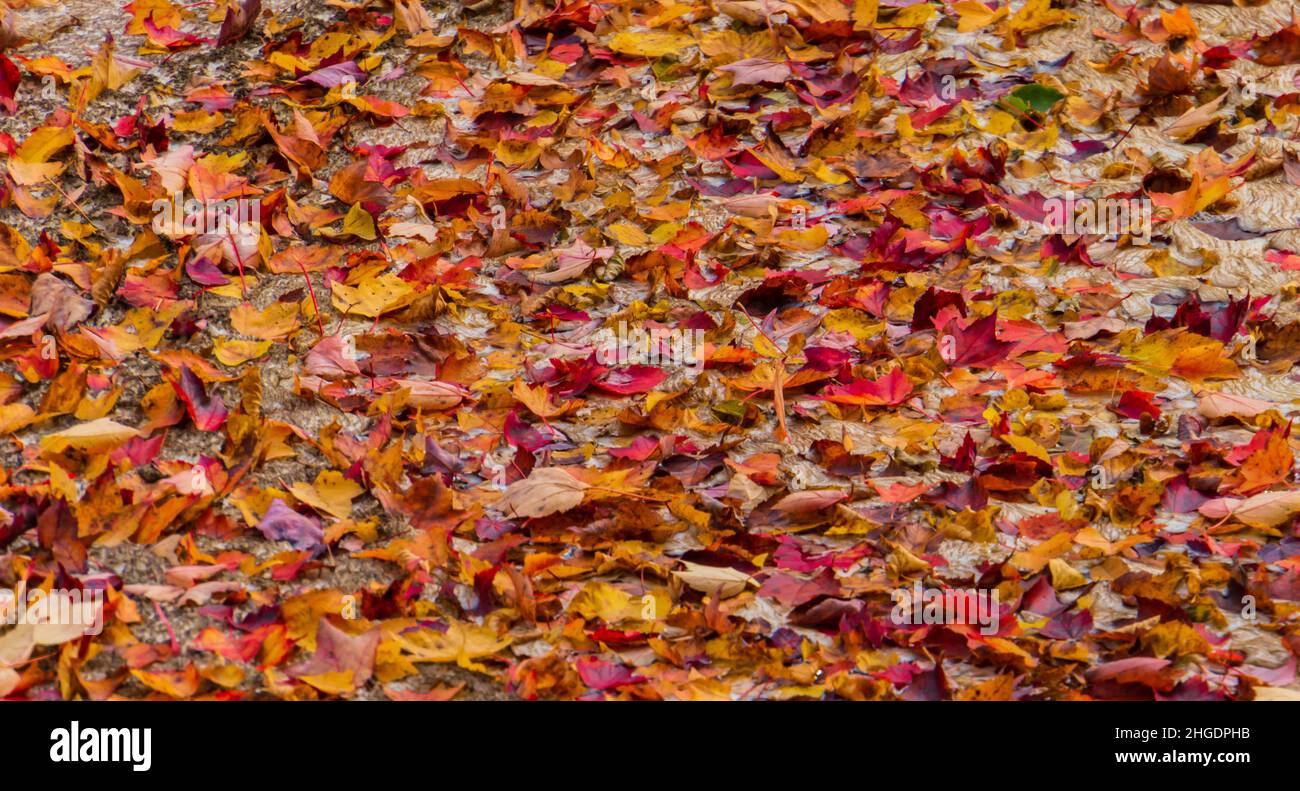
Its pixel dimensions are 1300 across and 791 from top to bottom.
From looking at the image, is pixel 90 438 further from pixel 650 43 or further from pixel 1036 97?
pixel 1036 97

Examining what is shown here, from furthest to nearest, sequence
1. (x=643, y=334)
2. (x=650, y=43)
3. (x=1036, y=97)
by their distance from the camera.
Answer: (x=650, y=43) < (x=1036, y=97) < (x=643, y=334)

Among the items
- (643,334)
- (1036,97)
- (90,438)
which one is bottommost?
(90,438)

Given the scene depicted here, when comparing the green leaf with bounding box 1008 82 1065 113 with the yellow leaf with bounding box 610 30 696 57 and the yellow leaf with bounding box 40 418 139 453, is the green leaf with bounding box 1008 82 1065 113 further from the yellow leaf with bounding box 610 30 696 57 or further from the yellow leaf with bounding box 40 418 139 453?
the yellow leaf with bounding box 40 418 139 453

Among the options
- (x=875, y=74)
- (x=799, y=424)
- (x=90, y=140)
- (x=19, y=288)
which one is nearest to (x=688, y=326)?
(x=799, y=424)

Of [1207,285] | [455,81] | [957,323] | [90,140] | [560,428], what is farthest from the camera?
[455,81]

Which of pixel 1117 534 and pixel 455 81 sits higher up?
pixel 455 81

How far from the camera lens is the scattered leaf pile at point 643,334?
238 centimetres

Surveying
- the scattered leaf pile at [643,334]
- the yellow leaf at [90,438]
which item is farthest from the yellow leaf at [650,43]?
the yellow leaf at [90,438]

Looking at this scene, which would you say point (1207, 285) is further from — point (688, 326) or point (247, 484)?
point (247, 484)

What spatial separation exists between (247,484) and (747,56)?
2199mm

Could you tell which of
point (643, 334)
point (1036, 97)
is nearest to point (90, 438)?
point (643, 334)

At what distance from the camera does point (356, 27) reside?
4219 mm

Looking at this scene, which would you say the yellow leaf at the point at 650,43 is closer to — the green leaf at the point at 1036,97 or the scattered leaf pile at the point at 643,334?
the scattered leaf pile at the point at 643,334

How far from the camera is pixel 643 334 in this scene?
3.20m
